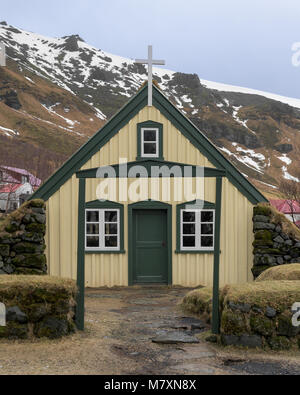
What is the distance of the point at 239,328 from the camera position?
6613 mm

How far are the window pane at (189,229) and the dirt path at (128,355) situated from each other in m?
5.34

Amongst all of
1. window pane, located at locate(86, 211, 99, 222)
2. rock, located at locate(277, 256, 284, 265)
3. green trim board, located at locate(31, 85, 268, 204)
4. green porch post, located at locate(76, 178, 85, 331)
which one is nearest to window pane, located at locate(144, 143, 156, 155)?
green trim board, located at locate(31, 85, 268, 204)

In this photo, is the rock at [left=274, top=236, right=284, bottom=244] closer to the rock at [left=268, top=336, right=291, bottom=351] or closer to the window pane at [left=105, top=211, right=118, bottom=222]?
the window pane at [left=105, top=211, right=118, bottom=222]

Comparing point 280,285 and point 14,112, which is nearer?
point 280,285

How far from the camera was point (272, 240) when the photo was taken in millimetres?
13570

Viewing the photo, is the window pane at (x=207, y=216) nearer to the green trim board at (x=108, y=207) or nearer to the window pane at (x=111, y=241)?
the green trim board at (x=108, y=207)

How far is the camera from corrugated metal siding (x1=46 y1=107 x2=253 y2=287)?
13555 millimetres

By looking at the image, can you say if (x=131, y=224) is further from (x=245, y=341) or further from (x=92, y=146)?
(x=245, y=341)

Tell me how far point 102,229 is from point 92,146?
227 cm

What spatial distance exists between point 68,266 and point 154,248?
2.40m

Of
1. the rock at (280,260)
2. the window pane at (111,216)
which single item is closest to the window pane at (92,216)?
the window pane at (111,216)

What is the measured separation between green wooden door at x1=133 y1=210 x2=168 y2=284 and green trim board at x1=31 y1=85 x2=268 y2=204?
2050 millimetres
